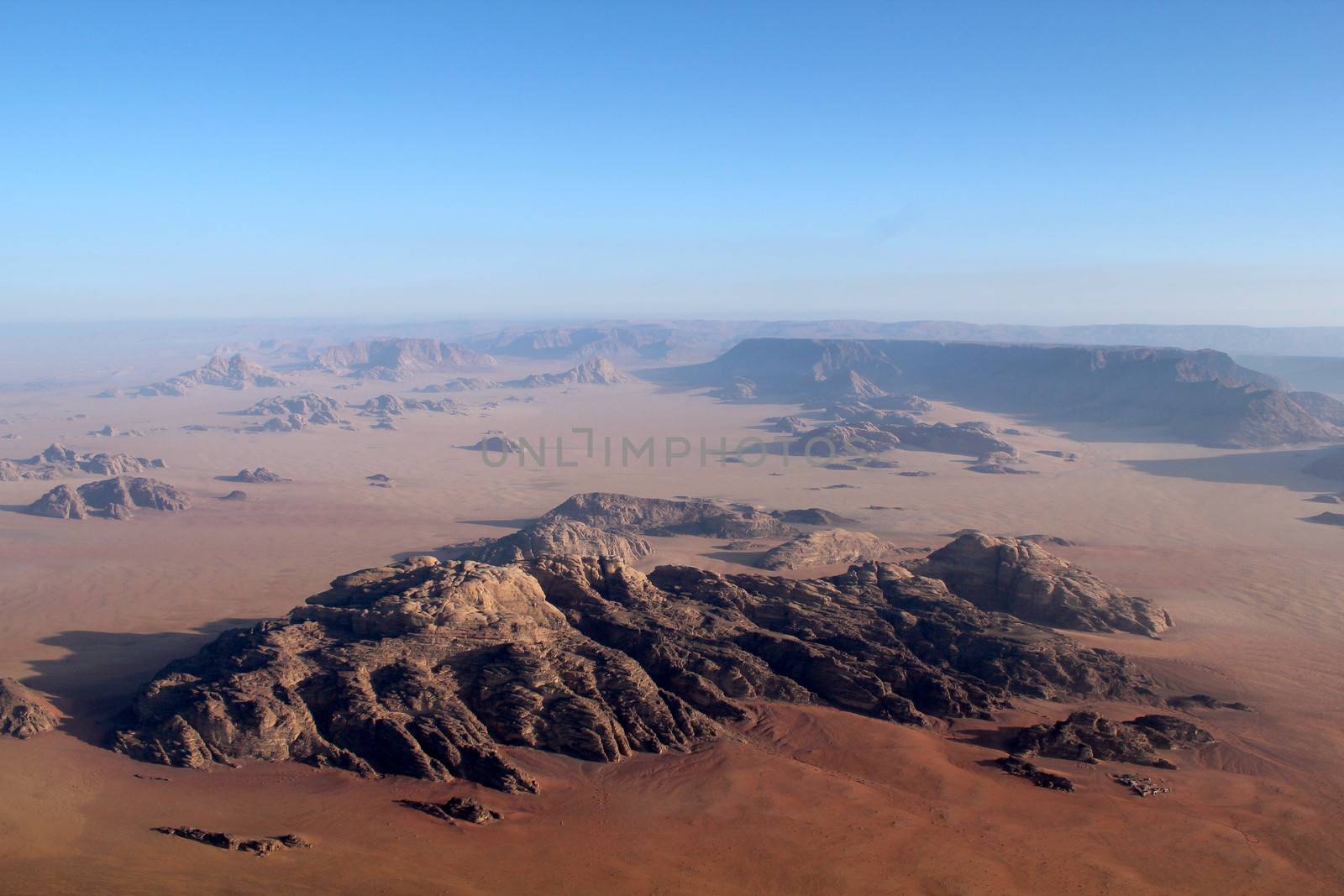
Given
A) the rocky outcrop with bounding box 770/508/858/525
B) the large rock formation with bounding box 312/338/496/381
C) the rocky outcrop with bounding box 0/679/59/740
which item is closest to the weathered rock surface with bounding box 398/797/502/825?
the rocky outcrop with bounding box 0/679/59/740

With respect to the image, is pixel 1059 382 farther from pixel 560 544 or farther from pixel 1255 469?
pixel 560 544

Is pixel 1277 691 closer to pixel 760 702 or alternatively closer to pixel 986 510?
pixel 760 702

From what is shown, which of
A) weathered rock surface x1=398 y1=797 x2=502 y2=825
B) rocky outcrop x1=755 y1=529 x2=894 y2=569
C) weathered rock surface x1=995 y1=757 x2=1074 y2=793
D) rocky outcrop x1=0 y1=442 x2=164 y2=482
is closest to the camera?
weathered rock surface x1=398 y1=797 x2=502 y2=825

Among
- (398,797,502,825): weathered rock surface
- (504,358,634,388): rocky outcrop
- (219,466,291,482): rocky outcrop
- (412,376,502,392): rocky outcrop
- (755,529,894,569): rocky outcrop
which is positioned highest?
(504,358,634,388): rocky outcrop

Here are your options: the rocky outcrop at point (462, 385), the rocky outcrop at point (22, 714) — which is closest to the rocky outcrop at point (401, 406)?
the rocky outcrop at point (462, 385)

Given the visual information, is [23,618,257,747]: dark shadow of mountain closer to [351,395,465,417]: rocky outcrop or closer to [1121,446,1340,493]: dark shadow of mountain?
[1121,446,1340,493]: dark shadow of mountain

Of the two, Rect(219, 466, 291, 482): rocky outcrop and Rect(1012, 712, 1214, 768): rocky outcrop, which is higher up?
Rect(1012, 712, 1214, 768): rocky outcrop

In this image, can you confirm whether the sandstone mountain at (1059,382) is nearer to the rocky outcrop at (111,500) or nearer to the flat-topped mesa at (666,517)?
the flat-topped mesa at (666,517)
